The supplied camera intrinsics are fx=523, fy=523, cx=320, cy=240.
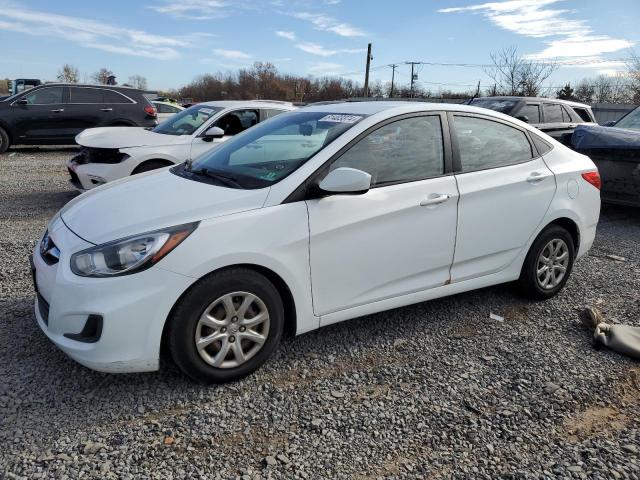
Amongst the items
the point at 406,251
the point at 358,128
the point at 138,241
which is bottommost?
the point at 406,251

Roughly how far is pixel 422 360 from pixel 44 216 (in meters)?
5.59

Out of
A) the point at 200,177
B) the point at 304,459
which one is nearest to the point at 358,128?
the point at 200,177

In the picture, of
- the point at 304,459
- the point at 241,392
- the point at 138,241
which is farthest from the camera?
the point at 241,392

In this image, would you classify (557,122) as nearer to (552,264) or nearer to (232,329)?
(552,264)

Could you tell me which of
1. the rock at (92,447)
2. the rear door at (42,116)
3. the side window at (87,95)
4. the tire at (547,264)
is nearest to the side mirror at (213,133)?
the tire at (547,264)

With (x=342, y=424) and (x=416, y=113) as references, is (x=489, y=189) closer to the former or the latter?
(x=416, y=113)

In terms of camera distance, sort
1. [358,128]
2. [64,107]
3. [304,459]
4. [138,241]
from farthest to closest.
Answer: [64,107], [358,128], [138,241], [304,459]

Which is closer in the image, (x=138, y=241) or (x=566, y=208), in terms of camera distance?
(x=138, y=241)

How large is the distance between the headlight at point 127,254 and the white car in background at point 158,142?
3976 mm

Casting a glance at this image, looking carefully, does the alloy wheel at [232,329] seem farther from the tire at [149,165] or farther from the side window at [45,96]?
the side window at [45,96]

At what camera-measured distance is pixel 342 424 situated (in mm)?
2736

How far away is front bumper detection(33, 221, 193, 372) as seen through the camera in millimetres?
2643

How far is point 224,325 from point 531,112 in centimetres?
983

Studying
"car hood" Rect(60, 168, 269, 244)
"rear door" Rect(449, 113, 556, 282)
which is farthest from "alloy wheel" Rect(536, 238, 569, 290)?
"car hood" Rect(60, 168, 269, 244)
